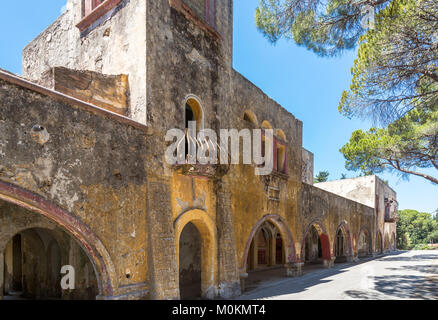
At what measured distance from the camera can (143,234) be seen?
291 inches

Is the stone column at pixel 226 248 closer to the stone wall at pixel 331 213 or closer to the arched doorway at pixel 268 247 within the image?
the stone wall at pixel 331 213

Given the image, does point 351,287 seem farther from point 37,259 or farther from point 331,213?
point 37,259

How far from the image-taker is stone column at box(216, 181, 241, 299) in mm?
9703

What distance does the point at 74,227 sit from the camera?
5965mm

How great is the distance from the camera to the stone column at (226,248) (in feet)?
31.8

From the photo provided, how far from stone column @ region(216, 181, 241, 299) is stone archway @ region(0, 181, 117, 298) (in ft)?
12.7

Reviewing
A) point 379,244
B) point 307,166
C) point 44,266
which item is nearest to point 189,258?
point 44,266

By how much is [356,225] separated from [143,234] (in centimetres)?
1914

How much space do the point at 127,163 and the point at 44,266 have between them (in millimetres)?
5124

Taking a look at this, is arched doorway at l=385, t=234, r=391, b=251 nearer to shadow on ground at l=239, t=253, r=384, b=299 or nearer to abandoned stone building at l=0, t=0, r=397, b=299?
shadow on ground at l=239, t=253, r=384, b=299

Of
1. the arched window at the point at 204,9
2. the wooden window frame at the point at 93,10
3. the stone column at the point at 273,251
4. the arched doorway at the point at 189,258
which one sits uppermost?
the arched window at the point at 204,9

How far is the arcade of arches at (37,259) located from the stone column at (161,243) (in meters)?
1.97

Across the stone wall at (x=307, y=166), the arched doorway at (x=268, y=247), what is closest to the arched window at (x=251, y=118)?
the arched doorway at (x=268, y=247)

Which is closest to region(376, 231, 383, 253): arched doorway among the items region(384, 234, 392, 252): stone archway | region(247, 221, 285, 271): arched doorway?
region(384, 234, 392, 252): stone archway
